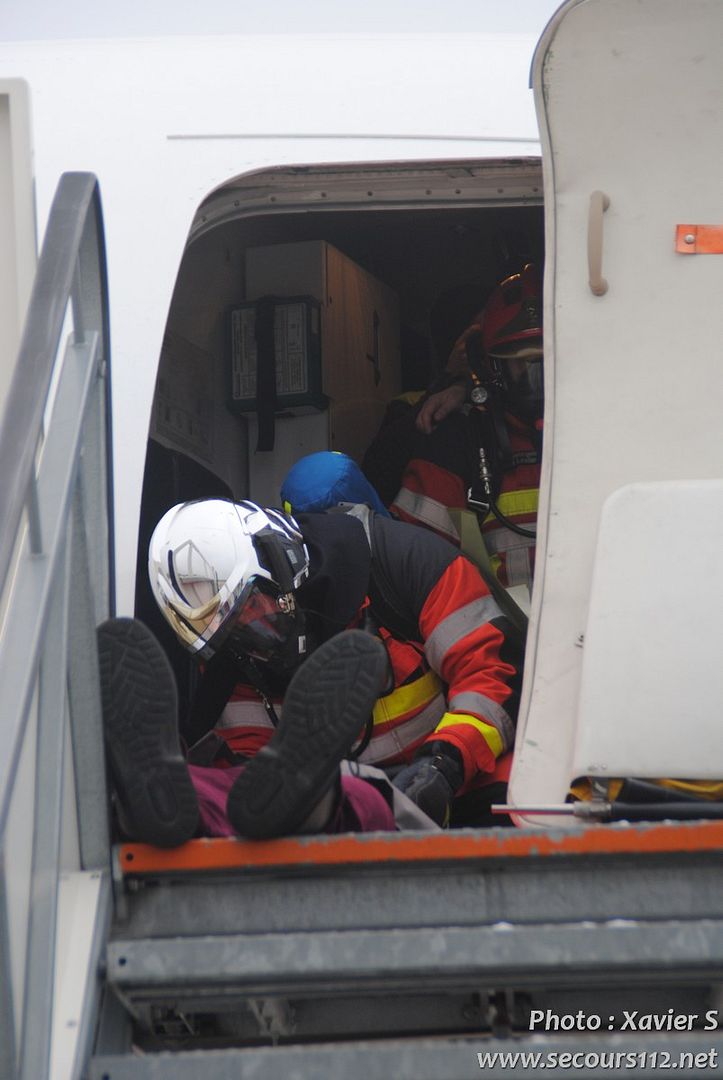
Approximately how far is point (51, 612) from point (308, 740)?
0.44 m

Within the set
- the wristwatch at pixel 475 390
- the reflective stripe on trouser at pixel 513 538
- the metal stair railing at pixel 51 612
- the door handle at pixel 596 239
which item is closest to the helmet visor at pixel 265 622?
the metal stair railing at pixel 51 612

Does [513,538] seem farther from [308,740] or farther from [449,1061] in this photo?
[449,1061]

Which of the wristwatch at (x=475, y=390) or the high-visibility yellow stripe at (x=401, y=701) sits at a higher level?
the wristwatch at (x=475, y=390)

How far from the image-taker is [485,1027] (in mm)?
2244

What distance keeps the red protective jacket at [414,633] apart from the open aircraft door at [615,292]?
0.44 meters

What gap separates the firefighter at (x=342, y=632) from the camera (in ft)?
9.48

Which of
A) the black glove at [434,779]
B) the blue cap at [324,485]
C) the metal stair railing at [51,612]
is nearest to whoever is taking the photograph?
the metal stair railing at [51,612]

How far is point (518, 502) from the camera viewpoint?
391cm

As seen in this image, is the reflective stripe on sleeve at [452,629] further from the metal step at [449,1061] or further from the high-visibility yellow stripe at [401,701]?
the metal step at [449,1061]

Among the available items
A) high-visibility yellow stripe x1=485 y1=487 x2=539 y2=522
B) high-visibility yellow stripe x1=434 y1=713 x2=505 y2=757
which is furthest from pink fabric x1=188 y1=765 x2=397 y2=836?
high-visibility yellow stripe x1=485 y1=487 x2=539 y2=522

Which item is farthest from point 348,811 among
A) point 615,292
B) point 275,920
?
point 615,292

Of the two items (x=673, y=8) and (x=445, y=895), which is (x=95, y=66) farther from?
(x=445, y=895)

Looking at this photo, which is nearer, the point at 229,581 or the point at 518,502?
the point at 229,581

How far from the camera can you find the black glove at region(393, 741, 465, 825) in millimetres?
2852
